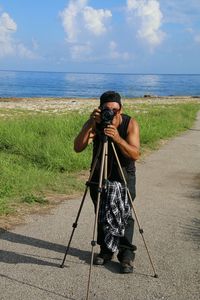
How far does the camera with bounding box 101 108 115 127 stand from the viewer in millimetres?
4195

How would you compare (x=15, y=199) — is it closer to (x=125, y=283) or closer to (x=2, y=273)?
(x=2, y=273)

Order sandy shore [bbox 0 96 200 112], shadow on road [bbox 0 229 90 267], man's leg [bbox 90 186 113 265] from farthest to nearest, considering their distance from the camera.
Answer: sandy shore [bbox 0 96 200 112] → shadow on road [bbox 0 229 90 267] → man's leg [bbox 90 186 113 265]

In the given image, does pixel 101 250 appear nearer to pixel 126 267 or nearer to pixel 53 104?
pixel 126 267

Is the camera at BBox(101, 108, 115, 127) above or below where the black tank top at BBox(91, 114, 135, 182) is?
above

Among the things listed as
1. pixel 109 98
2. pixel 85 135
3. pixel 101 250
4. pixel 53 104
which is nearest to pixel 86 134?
pixel 85 135

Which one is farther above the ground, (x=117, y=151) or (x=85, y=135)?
(x=85, y=135)

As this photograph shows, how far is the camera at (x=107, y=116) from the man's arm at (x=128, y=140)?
48 mm

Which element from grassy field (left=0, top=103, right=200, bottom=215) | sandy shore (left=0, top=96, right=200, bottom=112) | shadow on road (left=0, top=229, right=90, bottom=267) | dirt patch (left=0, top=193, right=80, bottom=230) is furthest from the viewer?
sandy shore (left=0, top=96, right=200, bottom=112)

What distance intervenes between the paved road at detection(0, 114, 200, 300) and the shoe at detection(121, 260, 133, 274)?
0.05m

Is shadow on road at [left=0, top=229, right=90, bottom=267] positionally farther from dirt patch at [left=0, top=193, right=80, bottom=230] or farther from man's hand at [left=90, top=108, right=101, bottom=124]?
man's hand at [left=90, top=108, right=101, bottom=124]

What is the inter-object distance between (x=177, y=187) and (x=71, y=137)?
423cm

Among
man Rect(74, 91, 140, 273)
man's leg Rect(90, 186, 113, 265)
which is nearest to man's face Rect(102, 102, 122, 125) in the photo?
man Rect(74, 91, 140, 273)

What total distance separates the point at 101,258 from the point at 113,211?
55 cm

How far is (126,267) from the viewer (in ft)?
15.0
